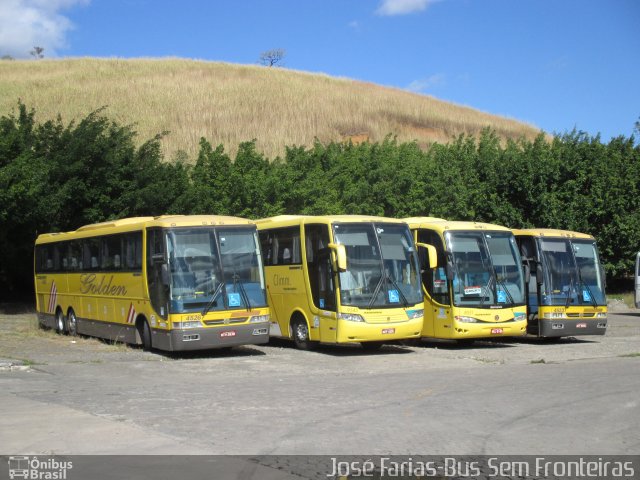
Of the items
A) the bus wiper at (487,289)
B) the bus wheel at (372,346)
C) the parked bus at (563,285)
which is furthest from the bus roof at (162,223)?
the parked bus at (563,285)

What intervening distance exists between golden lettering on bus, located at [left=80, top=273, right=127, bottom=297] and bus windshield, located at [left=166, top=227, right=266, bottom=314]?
2933 millimetres

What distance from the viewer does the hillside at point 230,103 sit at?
221ft

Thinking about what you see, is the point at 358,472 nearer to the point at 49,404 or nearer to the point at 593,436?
the point at 593,436

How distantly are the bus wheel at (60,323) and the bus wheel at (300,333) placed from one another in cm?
828

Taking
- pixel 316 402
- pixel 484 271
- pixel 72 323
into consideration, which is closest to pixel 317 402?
pixel 316 402

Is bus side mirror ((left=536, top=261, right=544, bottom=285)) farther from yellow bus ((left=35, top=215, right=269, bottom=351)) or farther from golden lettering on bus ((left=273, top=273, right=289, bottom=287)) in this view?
yellow bus ((left=35, top=215, right=269, bottom=351))

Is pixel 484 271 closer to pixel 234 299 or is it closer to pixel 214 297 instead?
pixel 234 299

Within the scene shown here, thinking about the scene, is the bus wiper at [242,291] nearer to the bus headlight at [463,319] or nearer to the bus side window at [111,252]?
the bus side window at [111,252]

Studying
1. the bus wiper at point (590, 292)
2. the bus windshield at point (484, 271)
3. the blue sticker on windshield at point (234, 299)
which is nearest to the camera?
the blue sticker on windshield at point (234, 299)

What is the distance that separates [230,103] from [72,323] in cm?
5096

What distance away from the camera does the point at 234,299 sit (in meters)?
20.0

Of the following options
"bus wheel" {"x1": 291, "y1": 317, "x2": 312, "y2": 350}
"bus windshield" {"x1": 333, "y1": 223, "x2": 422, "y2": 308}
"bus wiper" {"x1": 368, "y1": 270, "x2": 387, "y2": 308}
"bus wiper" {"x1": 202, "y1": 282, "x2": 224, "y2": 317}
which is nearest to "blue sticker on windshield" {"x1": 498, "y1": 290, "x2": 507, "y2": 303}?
"bus windshield" {"x1": 333, "y1": 223, "x2": 422, "y2": 308}

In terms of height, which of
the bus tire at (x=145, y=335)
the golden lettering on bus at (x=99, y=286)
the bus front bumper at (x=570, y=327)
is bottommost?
the bus front bumper at (x=570, y=327)

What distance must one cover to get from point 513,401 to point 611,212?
105 feet
